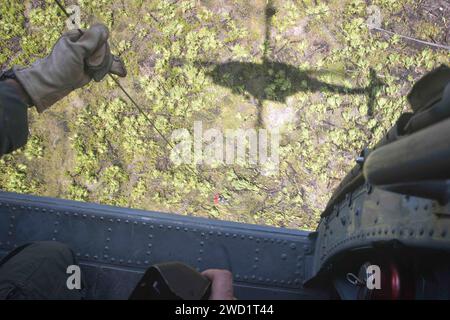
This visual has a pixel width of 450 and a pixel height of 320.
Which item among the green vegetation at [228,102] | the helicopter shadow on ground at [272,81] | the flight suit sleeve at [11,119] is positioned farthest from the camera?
the helicopter shadow on ground at [272,81]

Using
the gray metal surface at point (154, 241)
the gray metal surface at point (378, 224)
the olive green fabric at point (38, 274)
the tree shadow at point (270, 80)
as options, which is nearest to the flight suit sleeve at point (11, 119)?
the olive green fabric at point (38, 274)

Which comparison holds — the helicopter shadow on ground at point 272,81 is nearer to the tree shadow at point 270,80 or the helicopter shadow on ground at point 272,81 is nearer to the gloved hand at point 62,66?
the tree shadow at point 270,80

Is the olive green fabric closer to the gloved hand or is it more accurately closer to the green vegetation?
the gloved hand

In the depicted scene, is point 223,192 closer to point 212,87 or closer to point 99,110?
point 212,87

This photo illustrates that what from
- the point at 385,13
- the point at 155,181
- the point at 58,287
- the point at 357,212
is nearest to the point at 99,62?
the point at 58,287

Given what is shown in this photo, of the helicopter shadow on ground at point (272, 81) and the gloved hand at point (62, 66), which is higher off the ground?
the helicopter shadow on ground at point (272, 81)

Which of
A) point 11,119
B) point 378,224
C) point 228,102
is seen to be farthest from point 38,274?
point 228,102

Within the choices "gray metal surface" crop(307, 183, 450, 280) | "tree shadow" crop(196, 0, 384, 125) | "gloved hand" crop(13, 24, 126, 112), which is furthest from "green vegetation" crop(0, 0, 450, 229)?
"gloved hand" crop(13, 24, 126, 112)
